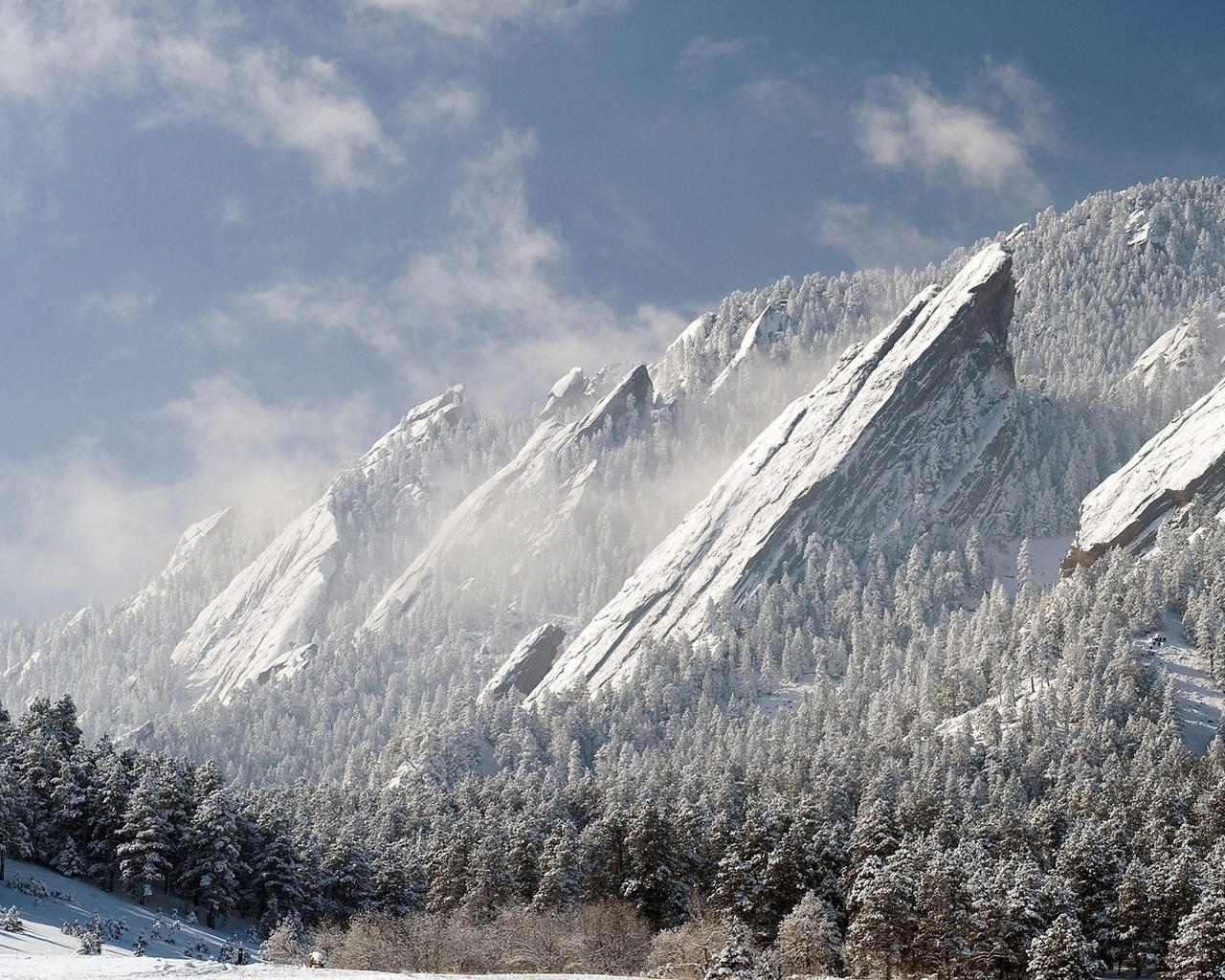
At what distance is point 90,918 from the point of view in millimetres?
66625

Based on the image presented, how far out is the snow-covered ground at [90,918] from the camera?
181 feet

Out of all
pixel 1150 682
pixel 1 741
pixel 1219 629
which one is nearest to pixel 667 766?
pixel 1150 682

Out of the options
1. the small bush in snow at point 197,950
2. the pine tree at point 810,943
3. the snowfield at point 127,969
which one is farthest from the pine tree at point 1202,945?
the small bush in snow at point 197,950

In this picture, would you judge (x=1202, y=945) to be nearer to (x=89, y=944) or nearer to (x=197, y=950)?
(x=197, y=950)

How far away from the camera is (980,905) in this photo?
71.2 metres

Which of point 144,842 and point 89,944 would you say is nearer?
point 89,944

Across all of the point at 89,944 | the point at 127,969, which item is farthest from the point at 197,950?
the point at 127,969

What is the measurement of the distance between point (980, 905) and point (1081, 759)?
183ft

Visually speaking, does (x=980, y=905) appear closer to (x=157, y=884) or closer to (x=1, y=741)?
(x=157, y=884)

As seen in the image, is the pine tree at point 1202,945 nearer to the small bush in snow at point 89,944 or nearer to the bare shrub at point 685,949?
the bare shrub at point 685,949

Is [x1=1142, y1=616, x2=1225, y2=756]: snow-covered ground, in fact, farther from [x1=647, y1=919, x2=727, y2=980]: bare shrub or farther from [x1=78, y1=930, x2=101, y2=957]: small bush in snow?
[x1=78, y1=930, x2=101, y2=957]: small bush in snow

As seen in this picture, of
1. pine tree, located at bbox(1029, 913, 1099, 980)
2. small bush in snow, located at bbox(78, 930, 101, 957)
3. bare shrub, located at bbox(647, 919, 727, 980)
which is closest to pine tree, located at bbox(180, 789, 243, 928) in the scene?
small bush in snow, located at bbox(78, 930, 101, 957)

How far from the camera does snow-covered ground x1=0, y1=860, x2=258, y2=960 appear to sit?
55.3m

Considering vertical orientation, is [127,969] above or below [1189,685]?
below
